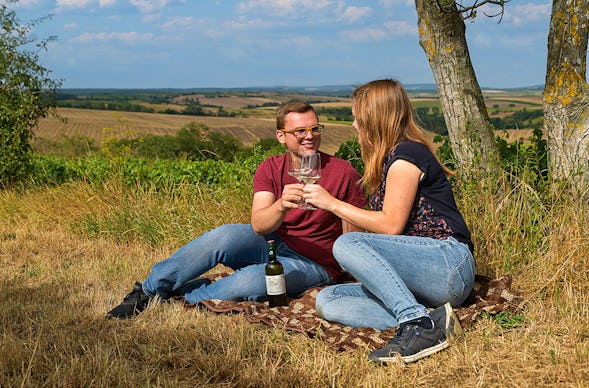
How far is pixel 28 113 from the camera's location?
10.9 m

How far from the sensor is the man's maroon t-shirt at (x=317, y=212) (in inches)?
192

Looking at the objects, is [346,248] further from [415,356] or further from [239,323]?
[239,323]

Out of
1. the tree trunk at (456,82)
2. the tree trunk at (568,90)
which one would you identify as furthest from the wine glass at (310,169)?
the tree trunk at (568,90)

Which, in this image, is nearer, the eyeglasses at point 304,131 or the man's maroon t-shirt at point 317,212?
Result: the eyeglasses at point 304,131

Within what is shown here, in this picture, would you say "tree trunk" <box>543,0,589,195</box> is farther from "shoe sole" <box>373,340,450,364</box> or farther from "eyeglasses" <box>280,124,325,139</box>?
"shoe sole" <box>373,340,450,364</box>

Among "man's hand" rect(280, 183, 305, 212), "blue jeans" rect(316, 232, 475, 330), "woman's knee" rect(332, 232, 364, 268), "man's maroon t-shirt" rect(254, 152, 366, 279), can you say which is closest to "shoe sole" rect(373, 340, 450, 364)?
"blue jeans" rect(316, 232, 475, 330)

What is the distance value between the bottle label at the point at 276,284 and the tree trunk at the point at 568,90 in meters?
2.70

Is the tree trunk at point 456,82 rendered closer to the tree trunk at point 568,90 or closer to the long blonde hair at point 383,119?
the tree trunk at point 568,90

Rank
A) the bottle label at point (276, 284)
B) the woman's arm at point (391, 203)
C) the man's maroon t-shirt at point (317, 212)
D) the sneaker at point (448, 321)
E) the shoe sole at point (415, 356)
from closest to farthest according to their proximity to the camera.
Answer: the shoe sole at point (415, 356), the sneaker at point (448, 321), the woman's arm at point (391, 203), the bottle label at point (276, 284), the man's maroon t-shirt at point (317, 212)

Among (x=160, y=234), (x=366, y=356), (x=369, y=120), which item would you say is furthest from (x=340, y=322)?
(x=160, y=234)

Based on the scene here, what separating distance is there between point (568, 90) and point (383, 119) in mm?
2651

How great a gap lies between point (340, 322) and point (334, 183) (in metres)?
1.02

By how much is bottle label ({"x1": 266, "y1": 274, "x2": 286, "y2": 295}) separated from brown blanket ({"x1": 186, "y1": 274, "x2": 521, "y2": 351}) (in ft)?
0.41

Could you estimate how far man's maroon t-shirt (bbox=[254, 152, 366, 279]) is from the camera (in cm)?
488
